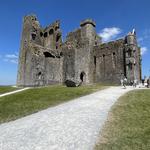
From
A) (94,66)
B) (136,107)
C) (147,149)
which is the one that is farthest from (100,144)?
(94,66)

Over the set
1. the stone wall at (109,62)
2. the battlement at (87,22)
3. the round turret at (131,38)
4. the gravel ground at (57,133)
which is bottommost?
the gravel ground at (57,133)

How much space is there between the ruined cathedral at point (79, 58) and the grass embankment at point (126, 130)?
19.6 metres

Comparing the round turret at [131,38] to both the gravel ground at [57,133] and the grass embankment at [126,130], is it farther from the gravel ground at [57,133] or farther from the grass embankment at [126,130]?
the gravel ground at [57,133]

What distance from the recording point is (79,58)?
1425 inches

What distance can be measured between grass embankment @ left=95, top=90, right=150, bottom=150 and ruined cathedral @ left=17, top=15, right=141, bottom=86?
19618 mm

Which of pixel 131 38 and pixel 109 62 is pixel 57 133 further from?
pixel 109 62

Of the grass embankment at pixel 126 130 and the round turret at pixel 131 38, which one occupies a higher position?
the round turret at pixel 131 38

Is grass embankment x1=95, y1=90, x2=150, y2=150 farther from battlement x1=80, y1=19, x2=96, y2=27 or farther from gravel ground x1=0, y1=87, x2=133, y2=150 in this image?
battlement x1=80, y1=19, x2=96, y2=27

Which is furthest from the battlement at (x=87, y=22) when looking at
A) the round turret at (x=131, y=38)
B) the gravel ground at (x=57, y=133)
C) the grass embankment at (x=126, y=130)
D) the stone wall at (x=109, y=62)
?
the gravel ground at (x=57, y=133)

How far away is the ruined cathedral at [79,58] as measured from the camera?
30.2m

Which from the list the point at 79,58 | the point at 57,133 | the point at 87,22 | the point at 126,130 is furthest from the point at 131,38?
the point at 57,133

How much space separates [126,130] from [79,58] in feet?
98.1

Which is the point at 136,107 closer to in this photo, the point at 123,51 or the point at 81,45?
the point at 123,51

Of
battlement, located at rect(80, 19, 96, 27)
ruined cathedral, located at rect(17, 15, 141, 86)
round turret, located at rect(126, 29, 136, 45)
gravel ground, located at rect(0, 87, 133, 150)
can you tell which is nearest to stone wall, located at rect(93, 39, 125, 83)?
ruined cathedral, located at rect(17, 15, 141, 86)
